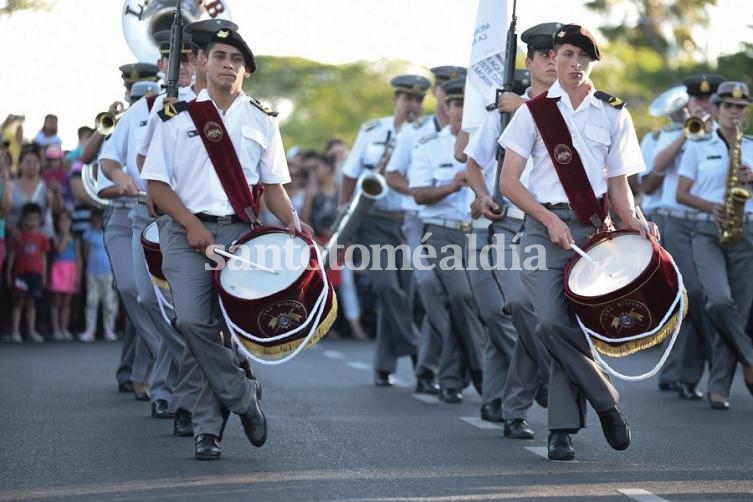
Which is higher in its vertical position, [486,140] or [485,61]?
[485,61]

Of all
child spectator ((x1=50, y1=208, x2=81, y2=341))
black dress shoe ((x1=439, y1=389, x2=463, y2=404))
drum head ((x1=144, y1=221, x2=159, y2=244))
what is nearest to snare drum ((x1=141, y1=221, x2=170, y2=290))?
drum head ((x1=144, y1=221, x2=159, y2=244))

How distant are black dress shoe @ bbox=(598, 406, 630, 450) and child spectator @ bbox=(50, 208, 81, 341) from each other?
12.1m

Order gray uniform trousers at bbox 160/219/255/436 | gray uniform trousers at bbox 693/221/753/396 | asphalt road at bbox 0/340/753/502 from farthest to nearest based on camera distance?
gray uniform trousers at bbox 693/221/753/396
gray uniform trousers at bbox 160/219/255/436
asphalt road at bbox 0/340/753/502

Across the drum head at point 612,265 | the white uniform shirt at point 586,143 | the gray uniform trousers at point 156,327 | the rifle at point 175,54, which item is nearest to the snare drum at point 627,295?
the drum head at point 612,265

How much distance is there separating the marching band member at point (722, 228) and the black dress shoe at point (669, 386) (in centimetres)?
99

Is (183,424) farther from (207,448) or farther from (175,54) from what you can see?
(175,54)

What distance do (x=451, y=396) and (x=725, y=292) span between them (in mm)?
2127

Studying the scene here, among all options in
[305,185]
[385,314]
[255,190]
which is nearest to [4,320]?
[305,185]

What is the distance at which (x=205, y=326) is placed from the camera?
9.16m

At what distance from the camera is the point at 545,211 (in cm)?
927

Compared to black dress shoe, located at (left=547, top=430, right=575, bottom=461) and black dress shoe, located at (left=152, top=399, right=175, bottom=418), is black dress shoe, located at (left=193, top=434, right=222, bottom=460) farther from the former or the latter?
black dress shoe, located at (left=152, top=399, right=175, bottom=418)

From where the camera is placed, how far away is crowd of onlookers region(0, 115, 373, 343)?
2002 cm

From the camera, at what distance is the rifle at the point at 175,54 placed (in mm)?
10830

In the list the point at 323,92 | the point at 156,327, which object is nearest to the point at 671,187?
the point at 156,327
